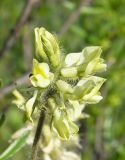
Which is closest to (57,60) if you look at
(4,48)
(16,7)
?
(4,48)

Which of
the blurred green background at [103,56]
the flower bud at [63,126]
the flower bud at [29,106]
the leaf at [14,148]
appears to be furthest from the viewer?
the blurred green background at [103,56]

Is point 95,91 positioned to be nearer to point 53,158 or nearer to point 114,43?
point 53,158

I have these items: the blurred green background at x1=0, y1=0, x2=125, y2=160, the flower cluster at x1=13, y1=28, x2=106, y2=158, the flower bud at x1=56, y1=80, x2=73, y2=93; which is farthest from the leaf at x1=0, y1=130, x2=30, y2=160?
the blurred green background at x1=0, y1=0, x2=125, y2=160

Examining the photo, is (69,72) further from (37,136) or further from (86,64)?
(37,136)

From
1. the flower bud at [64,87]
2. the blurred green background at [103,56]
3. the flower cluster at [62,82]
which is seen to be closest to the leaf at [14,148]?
the flower cluster at [62,82]

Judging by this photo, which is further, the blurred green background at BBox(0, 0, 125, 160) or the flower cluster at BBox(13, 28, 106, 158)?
the blurred green background at BBox(0, 0, 125, 160)

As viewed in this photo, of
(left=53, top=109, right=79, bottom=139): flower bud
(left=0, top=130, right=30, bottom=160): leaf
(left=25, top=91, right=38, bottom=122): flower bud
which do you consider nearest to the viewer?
(left=25, top=91, right=38, bottom=122): flower bud

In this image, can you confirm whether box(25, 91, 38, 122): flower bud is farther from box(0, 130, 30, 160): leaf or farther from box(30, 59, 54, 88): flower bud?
box(0, 130, 30, 160): leaf

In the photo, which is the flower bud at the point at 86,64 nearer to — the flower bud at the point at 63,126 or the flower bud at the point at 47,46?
the flower bud at the point at 47,46

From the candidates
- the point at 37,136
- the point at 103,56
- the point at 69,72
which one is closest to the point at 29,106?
the point at 37,136
